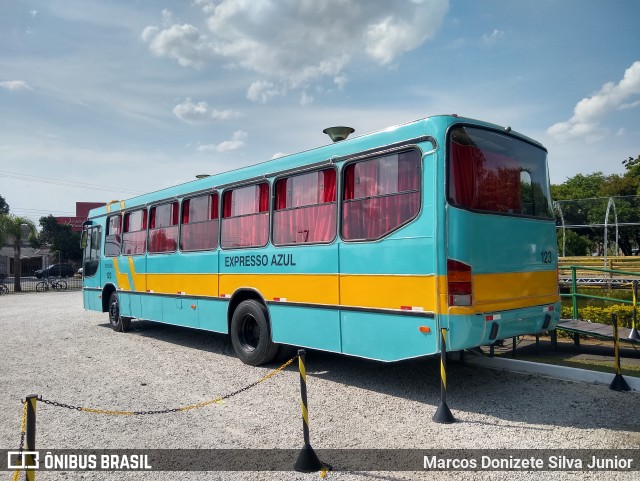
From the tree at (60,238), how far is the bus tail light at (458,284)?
5281 cm

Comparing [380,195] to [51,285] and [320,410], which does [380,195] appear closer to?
[320,410]

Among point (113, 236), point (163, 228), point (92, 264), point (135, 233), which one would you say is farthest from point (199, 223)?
point (92, 264)

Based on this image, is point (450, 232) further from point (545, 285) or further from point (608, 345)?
point (608, 345)

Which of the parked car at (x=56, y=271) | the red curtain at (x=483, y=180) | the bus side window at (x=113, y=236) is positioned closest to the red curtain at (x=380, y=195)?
the red curtain at (x=483, y=180)

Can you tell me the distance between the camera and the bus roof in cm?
558

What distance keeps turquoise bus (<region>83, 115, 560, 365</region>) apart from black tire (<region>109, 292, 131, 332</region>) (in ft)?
13.2

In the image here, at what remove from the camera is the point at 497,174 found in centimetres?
599

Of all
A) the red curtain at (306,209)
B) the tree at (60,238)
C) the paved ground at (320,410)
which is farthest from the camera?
the tree at (60,238)

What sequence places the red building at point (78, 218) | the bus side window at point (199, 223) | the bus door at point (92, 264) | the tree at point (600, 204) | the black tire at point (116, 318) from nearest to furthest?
the bus side window at point (199, 223) < the black tire at point (116, 318) < the bus door at point (92, 264) < the tree at point (600, 204) < the red building at point (78, 218)

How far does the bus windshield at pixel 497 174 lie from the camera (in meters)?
5.51

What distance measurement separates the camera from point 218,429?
17.1 ft

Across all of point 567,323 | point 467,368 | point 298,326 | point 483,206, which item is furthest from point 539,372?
point 298,326

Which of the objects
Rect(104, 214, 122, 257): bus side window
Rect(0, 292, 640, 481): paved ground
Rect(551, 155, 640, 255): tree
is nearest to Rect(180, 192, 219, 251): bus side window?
Rect(0, 292, 640, 481): paved ground

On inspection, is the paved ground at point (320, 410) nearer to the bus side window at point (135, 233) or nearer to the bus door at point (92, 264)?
the bus side window at point (135, 233)
